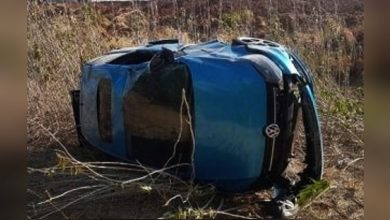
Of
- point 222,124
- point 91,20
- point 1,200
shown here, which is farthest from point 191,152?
point 91,20

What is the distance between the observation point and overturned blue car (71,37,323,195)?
2031 mm

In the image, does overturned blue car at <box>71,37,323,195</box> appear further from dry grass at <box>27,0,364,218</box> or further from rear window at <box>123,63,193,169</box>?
dry grass at <box>27,0,364,218</box>

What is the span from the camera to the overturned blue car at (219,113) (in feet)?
6.66

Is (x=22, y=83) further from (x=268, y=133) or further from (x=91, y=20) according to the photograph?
(x=91, y=20)

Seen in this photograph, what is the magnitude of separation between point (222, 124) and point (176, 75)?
299mm

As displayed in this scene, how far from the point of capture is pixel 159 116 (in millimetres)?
2207

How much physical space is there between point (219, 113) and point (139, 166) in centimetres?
46

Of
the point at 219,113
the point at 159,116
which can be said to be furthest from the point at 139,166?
the point at 219,113

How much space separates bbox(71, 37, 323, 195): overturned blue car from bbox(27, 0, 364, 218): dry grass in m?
0.12

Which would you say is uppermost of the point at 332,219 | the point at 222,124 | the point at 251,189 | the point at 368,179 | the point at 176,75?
the point at 176,75

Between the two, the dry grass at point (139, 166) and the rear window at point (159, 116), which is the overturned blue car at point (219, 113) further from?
the dry grass at point (139, 166)

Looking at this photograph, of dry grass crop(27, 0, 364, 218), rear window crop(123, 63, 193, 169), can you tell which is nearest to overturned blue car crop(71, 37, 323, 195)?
rear window crop(123, 63, 193, 169)

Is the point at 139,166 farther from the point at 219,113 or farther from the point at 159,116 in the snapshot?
the point at 219,113

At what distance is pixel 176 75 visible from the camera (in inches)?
85.8
